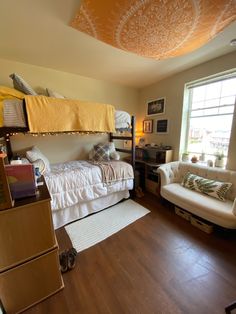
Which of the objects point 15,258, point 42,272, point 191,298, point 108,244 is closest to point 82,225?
point 108,244

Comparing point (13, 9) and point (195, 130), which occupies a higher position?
point (13, 9)

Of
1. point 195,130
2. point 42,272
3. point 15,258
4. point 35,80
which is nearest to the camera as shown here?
point 15,258

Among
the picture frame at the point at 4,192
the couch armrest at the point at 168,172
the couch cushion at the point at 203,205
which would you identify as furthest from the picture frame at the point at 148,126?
the picture frame at the point at 4,192

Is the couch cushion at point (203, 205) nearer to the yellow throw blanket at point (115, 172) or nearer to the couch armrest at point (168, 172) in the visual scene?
the couch armrest at point (168, 172)

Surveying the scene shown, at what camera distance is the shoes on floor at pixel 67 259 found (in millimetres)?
1428

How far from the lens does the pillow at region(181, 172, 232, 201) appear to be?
1.99 meters

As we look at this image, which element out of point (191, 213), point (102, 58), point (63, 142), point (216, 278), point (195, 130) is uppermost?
point (102, 58)

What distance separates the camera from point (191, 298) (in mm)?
1169

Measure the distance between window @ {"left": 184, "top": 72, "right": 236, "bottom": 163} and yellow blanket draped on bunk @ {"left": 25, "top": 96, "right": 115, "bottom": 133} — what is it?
1.64 m

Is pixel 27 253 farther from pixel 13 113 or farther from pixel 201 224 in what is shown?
pixel 201 224

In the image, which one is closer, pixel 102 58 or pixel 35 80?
pixel 102 58

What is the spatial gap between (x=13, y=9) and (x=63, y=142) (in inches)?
77.1

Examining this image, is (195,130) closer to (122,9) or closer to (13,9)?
(122,9)

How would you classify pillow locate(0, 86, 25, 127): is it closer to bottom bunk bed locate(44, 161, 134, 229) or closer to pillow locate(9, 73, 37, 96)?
pillow locate(9, 73, 37, 96)
